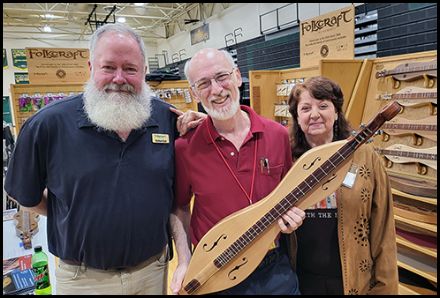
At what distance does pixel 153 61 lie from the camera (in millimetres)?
14883

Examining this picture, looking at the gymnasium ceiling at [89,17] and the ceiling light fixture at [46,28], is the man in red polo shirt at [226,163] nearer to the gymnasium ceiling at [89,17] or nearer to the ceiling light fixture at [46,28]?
the gymnasium ceiling at [89,17]

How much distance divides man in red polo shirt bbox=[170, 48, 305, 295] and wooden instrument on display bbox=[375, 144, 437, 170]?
6.08 ft

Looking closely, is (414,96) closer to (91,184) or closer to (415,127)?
(415,127)

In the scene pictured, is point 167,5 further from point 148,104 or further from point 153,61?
point 148,104

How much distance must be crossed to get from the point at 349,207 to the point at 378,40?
3956 mm

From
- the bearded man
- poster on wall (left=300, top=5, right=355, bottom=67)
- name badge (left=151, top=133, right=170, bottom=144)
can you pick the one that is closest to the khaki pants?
the bearded man

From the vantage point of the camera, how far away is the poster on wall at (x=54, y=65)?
11.8 ft

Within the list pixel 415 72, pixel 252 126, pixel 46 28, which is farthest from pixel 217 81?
pixel 46 28

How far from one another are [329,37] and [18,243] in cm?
325

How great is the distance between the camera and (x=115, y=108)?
1.26m

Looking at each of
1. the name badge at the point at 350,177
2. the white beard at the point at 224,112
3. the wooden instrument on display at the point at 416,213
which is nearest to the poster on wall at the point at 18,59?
the white beard at the point at 224,112

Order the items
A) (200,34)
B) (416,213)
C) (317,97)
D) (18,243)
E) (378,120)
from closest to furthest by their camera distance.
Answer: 1. (378,120)
2. (317,97)
3. (18,243)
4. (416,213)
5. (200,34)

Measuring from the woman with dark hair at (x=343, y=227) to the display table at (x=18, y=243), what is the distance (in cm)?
132

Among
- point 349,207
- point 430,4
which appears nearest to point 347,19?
point 430,4
